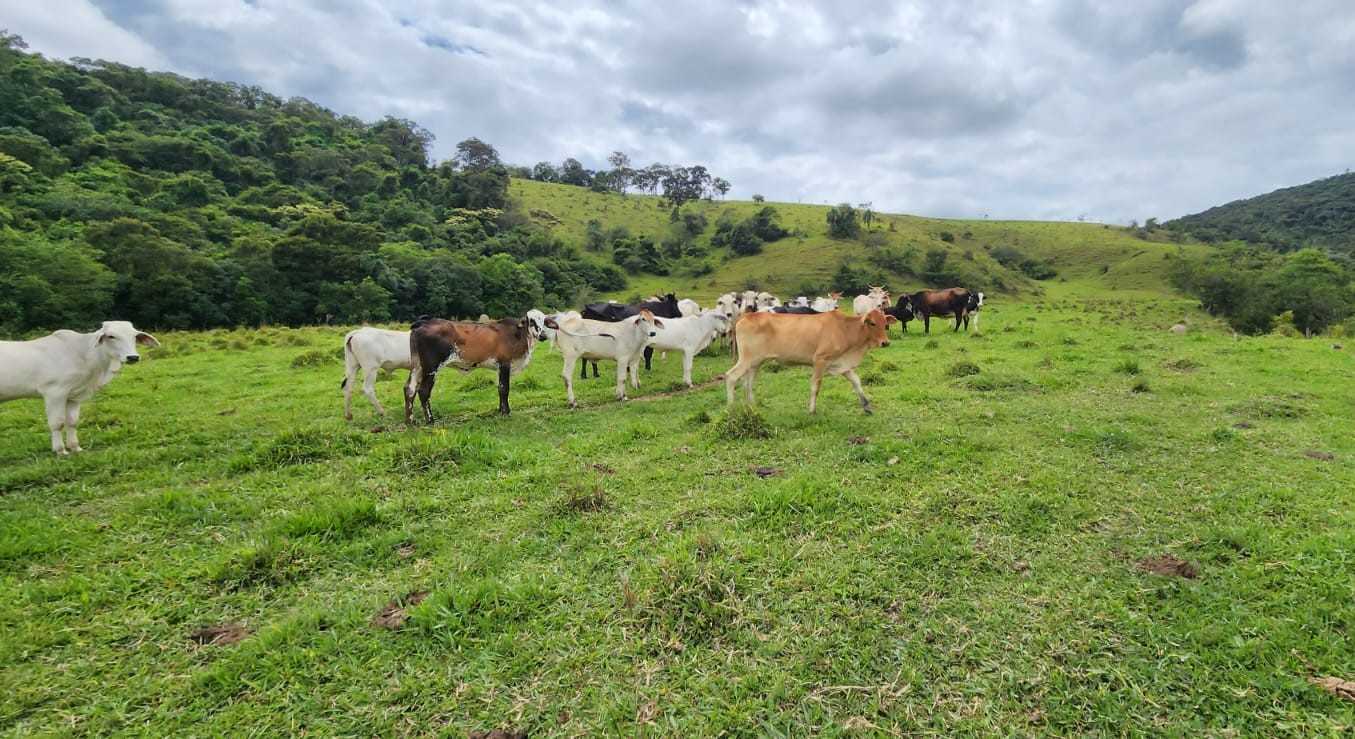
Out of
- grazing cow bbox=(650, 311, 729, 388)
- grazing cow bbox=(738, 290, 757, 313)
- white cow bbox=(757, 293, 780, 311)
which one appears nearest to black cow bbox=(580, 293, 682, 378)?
grazing cow bbox=(650, 311, 729, 388)

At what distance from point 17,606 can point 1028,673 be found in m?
6.47

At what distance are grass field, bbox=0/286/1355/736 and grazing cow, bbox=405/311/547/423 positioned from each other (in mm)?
1644

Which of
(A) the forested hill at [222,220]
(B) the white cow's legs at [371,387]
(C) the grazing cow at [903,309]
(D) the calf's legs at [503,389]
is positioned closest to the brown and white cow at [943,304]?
(C) the grazing cow at [903,309]

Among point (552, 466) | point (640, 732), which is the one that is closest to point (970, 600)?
point (640, 732)

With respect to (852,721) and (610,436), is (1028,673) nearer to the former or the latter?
(852,721)

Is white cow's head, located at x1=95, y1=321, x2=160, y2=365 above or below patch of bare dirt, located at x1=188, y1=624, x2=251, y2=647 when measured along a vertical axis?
above

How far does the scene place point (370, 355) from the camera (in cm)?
1030

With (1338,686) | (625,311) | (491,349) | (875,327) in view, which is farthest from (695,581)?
(625,311)

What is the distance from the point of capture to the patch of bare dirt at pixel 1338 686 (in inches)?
111

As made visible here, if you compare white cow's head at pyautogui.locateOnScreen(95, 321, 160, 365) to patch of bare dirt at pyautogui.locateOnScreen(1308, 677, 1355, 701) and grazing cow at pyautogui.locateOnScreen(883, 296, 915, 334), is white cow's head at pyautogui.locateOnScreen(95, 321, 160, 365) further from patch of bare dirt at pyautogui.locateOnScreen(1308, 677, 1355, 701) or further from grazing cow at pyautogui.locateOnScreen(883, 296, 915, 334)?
grazing cow at pyautogui.locateOnScreen(883, 296, 915, 334)

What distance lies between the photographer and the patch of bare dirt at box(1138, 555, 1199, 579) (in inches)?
157

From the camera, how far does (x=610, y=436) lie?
8094mm

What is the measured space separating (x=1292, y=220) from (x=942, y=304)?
170 metres

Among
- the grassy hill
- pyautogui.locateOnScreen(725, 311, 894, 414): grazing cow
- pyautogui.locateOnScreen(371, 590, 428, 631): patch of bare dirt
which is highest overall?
the grassy hill
